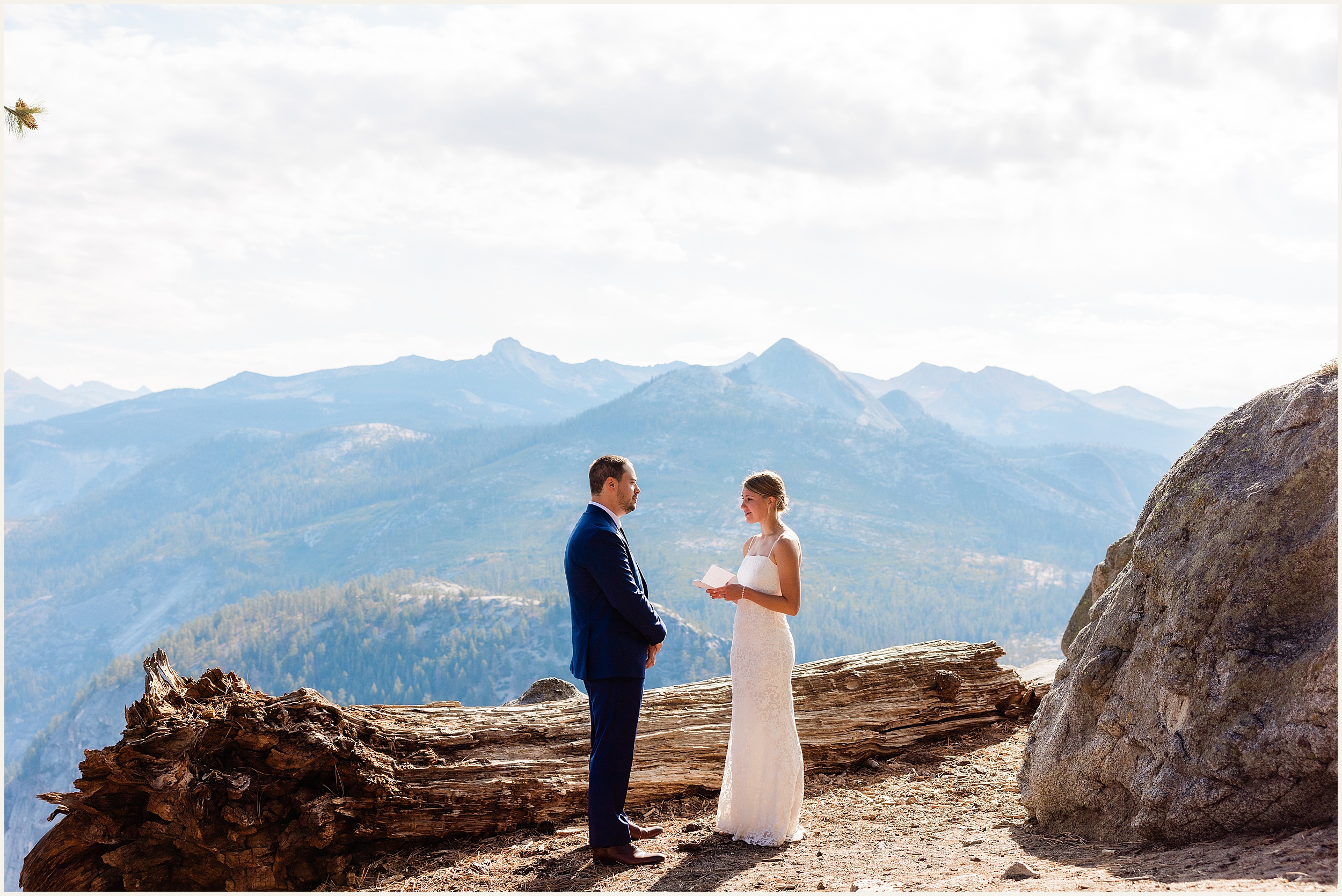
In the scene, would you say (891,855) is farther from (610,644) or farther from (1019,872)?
(610,644)

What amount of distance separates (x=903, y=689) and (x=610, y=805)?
13.0 ft

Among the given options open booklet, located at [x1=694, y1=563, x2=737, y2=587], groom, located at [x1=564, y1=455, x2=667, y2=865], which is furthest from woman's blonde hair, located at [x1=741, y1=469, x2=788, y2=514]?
groom, located at [x1=564, y1=455, x2=667, y2=865]

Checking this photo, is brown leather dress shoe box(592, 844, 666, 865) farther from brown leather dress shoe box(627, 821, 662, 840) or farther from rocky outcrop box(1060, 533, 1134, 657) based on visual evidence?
rocky outcrop box(1060, 533, 1134, 657)

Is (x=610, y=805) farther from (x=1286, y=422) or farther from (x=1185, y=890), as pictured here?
(x=1286, y=422)

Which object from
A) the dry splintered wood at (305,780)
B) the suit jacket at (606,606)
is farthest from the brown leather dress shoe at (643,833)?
the suit jacket at (606,606)

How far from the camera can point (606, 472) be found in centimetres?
602

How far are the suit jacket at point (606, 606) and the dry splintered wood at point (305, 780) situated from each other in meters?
1.63

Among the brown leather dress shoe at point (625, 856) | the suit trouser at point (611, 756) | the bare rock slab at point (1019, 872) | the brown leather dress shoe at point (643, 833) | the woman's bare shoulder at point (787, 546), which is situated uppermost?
the woman's bare shoulder at point (787, 546)

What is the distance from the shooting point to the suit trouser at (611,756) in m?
6.01

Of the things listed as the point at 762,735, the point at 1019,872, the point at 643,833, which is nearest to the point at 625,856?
the point at 643,833

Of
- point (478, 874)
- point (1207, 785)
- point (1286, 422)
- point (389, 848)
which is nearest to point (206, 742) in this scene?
point (389, 848)

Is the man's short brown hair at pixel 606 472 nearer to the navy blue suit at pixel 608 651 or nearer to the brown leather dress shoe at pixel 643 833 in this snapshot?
the navy blue suit at pixel 608 651

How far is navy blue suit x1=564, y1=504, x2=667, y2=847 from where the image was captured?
593 centimetres

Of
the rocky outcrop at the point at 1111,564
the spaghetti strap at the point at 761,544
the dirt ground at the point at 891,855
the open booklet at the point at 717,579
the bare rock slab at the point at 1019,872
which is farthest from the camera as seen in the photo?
the rocky outcrop at the point at 1111,564
